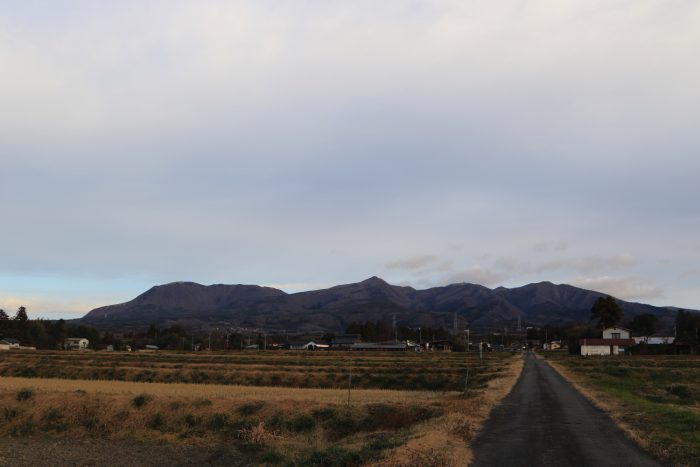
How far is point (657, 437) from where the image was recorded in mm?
18266

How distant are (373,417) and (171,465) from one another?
881 cm

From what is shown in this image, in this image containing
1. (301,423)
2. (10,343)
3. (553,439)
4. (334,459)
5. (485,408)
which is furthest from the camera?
(10,343)

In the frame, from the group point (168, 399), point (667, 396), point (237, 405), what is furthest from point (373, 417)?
point (667, 396)

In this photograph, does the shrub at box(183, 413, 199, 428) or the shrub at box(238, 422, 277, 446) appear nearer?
the shrub at box(238, 422, 277, 446)

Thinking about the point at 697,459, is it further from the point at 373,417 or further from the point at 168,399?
the point at 168,399

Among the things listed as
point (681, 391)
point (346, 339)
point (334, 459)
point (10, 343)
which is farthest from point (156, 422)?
point (346, 339)

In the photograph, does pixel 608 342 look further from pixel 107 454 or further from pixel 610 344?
pixel 107 454

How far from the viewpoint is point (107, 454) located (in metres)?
23.9

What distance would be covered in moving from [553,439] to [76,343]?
181 metres

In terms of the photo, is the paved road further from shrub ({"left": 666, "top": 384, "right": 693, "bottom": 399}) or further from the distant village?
the distant village

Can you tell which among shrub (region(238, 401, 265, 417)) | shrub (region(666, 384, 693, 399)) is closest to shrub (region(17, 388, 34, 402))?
shrub (region(238, 401, 265, 417))

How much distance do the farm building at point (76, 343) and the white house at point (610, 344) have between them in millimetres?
130796

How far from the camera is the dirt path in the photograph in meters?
22.1

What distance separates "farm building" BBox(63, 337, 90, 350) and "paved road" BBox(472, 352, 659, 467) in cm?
16540
